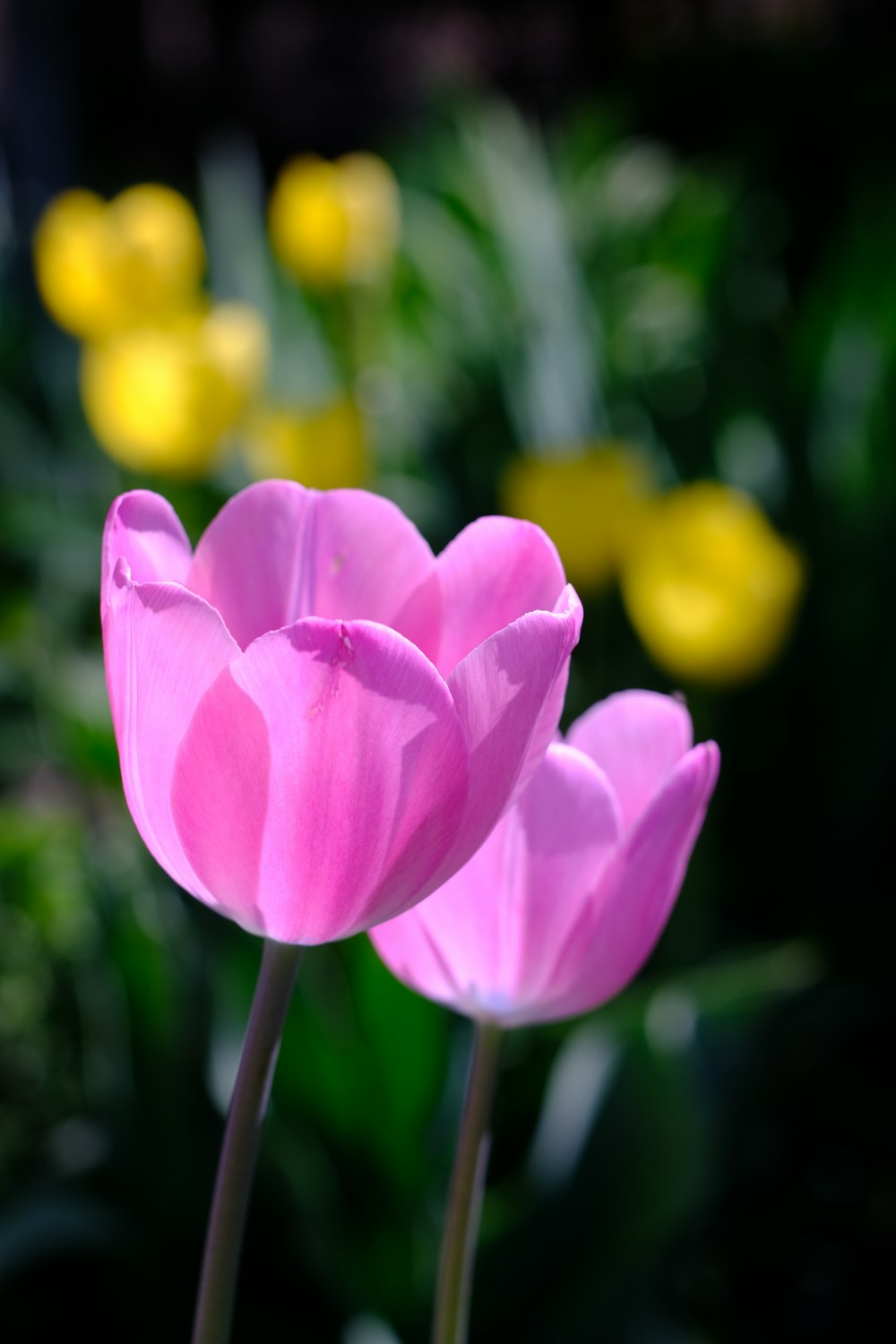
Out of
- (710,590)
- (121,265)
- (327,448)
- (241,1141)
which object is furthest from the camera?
(121,265)

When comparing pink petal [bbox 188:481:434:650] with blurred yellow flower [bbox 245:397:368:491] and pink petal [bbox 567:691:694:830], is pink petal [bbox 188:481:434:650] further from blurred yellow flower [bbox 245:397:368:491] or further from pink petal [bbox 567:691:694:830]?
blurred yellow flower [bbox 245:397:368:491]

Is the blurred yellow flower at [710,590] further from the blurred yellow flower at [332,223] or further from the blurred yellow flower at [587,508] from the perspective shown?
the blurred yellow flower at [332,223]

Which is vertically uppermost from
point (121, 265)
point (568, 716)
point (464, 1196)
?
point (464, 1196)

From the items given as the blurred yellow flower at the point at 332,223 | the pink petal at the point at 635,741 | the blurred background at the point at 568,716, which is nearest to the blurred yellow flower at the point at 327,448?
the blurred background at the point at 568,716

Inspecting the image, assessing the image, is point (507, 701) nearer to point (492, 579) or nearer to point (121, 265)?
point (492, 579)

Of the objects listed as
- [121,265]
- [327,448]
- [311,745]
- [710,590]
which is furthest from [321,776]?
[121,265]

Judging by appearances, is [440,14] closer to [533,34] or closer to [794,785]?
[533,34]

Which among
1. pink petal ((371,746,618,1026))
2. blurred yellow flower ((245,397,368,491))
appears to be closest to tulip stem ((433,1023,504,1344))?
pink petal ((371,746,618,1026))
